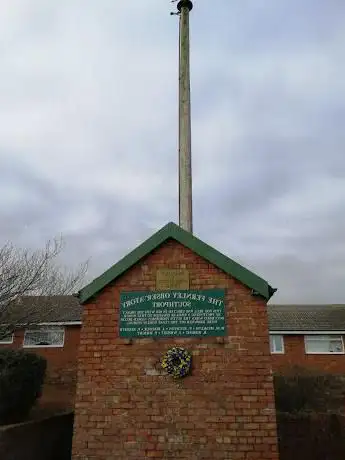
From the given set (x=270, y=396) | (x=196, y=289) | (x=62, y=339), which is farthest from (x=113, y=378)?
(x=62, y=339)

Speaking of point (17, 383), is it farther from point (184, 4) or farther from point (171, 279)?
point (184, 4)

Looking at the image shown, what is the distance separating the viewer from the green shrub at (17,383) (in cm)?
992

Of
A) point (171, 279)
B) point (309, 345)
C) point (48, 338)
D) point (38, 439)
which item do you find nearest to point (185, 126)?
point (171, 279)

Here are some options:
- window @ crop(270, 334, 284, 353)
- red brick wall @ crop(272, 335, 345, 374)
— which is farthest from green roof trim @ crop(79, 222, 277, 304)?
window @ crop(270, 334, 284, 353)

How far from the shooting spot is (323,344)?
24609 mm

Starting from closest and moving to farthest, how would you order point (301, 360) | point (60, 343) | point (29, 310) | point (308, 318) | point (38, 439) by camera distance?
point (38, 439) → point (29, 310) → point (60, 343) → point (301, 360) → point (308, 318)

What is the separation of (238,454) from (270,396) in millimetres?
959

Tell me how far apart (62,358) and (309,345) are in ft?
41.8

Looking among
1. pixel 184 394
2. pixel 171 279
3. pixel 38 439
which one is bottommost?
pixel 38 439

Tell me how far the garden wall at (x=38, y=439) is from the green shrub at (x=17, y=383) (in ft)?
2.87

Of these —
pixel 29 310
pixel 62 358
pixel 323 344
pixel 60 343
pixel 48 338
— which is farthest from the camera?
pixel 323 344

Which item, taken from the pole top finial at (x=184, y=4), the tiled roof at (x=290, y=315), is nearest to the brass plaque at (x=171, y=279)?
the tiled roof at (x=290, y=315)

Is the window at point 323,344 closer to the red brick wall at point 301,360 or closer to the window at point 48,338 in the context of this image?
the red brick wall at point 301,360

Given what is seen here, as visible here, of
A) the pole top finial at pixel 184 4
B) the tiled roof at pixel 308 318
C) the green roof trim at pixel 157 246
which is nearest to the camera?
the green roof trim at pixel 157 246
